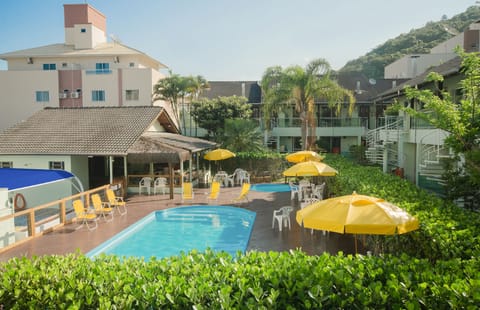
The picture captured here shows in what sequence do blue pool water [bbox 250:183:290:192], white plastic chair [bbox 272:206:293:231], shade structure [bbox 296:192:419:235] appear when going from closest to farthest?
shade structure [bbox 296:192:419:235] → white plastic chair [bbox 272:206:293:231] → blue pool water [bbox 250:183:290:192]

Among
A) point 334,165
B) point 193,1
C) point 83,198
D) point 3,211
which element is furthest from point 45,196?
point 334,165

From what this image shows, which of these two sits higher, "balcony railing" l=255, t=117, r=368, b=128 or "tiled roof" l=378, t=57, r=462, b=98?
"tiled roof" l=378, t=57, r=462, b=98

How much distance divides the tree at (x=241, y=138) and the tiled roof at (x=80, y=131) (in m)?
7.04

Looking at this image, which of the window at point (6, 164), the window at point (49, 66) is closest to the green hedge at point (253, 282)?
the window at point (6, 164)

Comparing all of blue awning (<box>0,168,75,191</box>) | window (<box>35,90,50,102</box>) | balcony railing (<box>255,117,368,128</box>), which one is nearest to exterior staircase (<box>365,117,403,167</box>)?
balcony railing (<box>255,117,368,128</box>)

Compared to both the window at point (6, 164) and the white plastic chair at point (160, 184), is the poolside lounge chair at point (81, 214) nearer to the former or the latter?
the white plastic chair at point (160, 184)

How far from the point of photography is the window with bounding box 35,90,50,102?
116 ft

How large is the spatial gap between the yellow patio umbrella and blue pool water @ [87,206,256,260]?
3968 mm

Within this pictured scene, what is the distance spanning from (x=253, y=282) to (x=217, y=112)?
94.3 ft

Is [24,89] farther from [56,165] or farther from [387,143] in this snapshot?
[387,143]

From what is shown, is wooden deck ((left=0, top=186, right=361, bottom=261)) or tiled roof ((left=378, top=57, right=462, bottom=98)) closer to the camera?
wooden deck ((left=0, top=186, right=361, bottom=261))

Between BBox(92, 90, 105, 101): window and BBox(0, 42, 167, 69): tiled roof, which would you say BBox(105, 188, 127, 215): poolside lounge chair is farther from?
BBox(0, 42, 167, 69): tiled roof

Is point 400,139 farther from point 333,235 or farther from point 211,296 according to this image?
point 211,296

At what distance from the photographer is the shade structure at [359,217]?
6879 mm
